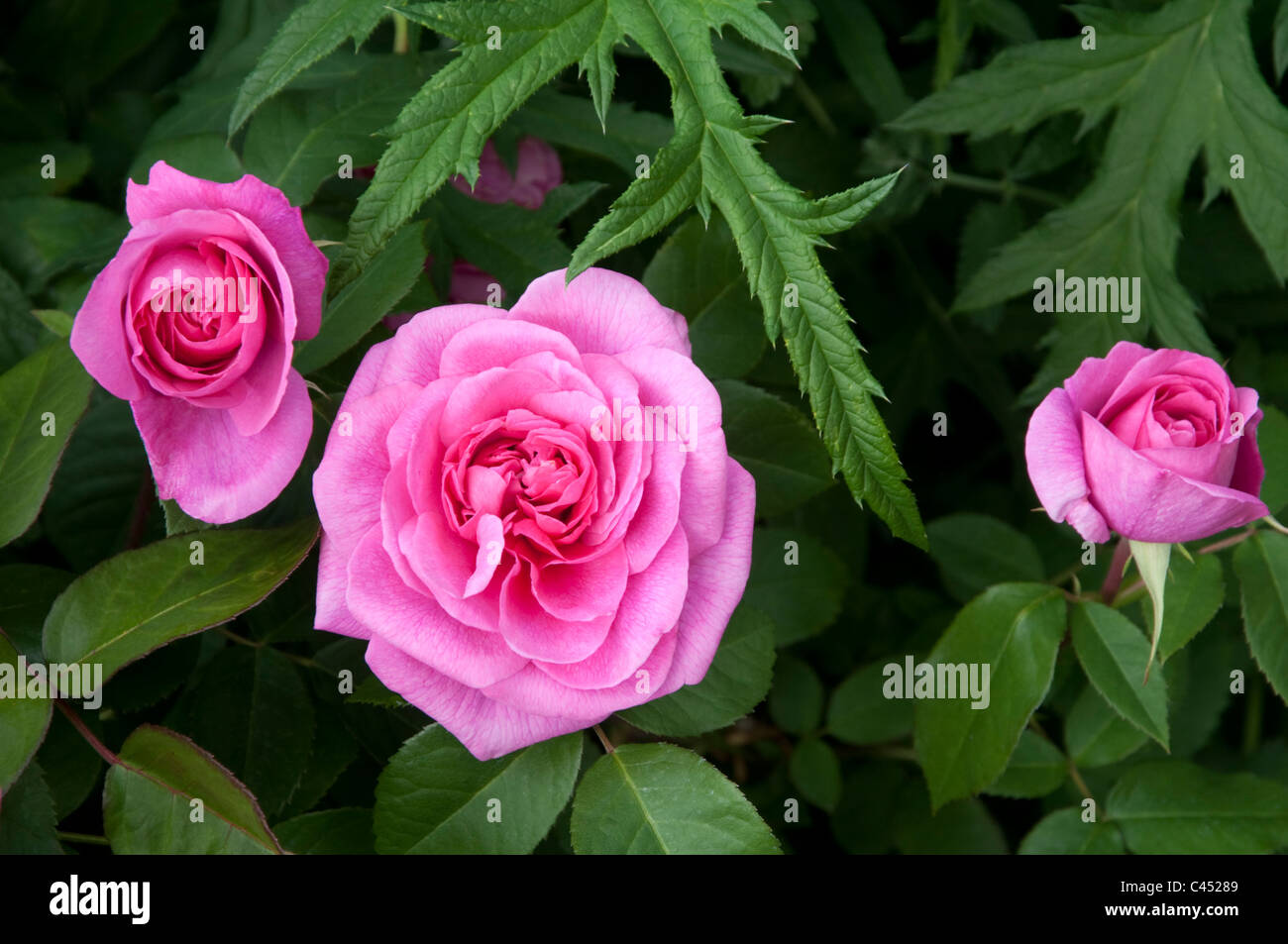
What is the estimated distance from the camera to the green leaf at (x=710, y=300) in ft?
2.45

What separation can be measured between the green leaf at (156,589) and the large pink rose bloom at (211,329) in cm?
4

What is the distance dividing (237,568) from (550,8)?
16.7 inches

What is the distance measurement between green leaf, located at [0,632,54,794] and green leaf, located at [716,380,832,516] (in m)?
0.46

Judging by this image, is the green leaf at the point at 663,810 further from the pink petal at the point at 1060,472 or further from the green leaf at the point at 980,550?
the green leaf at the point at 980,550

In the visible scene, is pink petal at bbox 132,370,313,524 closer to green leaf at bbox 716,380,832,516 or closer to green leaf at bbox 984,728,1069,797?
green leaf at bbox 716,380,832,516

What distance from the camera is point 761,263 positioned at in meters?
0.68

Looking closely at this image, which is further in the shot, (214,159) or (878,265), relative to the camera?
(878,265)

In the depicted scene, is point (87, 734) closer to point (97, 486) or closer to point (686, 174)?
point (97, 486)

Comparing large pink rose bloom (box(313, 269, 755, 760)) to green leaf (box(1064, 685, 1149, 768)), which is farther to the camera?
green leaf (box(1064, 685, 1149, 768))

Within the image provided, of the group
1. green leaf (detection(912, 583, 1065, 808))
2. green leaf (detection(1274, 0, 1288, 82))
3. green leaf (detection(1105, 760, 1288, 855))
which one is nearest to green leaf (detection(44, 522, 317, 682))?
green leaf (detection(912, 583, 1065, 808))

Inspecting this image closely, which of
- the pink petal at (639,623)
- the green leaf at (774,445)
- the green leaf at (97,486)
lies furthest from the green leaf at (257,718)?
the green leaf at (774,445)

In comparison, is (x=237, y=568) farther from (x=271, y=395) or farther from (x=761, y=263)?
(x=761, y=263)

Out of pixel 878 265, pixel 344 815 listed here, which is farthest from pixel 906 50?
pixel 344 815

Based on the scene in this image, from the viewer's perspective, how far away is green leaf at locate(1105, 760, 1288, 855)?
82 centimetres
